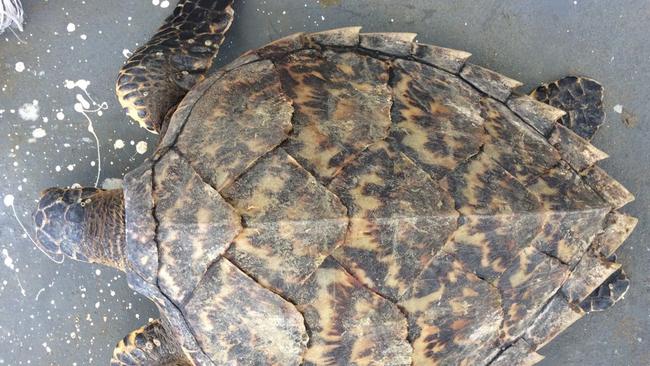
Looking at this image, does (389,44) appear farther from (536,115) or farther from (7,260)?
(7,260)

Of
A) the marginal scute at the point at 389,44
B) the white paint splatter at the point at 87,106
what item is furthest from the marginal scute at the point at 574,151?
the white paint splatter at the point at 87,106

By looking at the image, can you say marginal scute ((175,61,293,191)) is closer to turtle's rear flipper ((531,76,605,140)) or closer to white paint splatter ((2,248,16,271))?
turtle's rear flipper ((531,76,605,140))

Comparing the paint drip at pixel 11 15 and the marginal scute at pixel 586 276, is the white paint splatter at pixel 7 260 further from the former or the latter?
the marginal scute at pixel 586 276

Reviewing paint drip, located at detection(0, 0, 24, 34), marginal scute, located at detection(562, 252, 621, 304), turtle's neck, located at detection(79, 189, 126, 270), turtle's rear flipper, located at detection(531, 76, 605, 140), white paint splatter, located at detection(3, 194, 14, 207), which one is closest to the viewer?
marginal scute, located at detection(562, 252, 621, 304)

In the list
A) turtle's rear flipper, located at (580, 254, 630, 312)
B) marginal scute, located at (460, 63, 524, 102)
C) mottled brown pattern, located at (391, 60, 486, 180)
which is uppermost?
marginal scute, located at (460, 63, 524, 102)

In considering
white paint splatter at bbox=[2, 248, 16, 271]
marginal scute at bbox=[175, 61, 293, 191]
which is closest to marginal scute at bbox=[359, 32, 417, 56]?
marginal scute at bbox=[175, 61, 293, 191]

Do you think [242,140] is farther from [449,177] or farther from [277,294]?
[449,177]

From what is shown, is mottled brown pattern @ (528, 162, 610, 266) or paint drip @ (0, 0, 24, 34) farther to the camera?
paint drip @ (0, 0, 24, 34)
